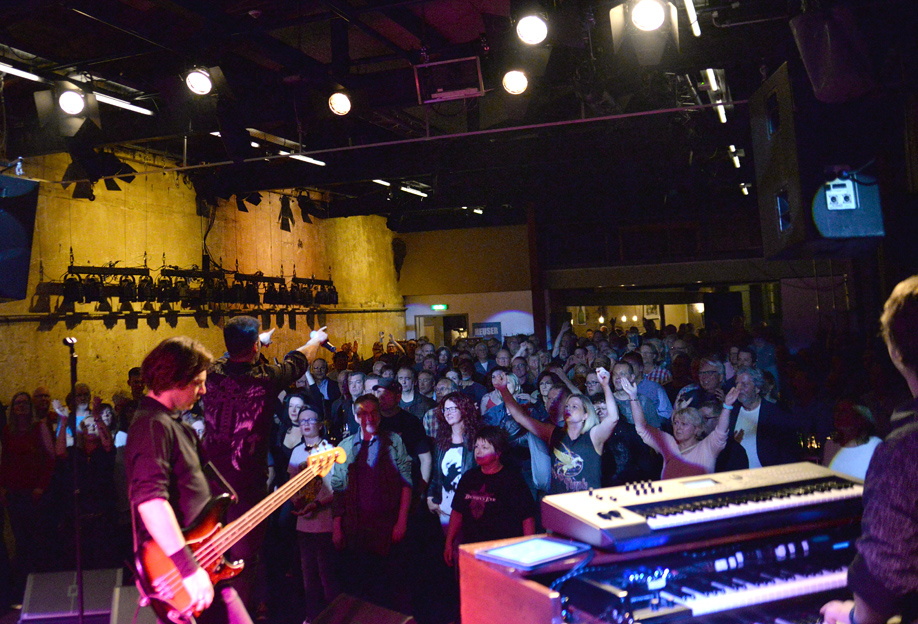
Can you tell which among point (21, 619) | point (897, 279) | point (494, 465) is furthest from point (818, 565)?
point (897, 279)

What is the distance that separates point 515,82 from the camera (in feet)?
15.5

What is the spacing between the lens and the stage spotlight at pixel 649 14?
389 centimetres

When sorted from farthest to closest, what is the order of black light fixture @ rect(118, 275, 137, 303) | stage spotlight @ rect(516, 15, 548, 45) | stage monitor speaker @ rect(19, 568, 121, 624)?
black light fixture @ rect(118, 275, 137, 303)
stage spotlight @ rect(516, 15, 548, 45)
stage monitor speaker @ rect(19, 568, 121, 624)

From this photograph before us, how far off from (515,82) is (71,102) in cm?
394

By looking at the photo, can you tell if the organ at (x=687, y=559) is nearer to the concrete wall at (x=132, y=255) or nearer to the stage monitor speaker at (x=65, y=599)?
the stage monitor speaker at (x=65, y=599)

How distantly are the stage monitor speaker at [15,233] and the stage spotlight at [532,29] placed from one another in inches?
136

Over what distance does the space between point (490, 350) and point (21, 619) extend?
6.82 metres

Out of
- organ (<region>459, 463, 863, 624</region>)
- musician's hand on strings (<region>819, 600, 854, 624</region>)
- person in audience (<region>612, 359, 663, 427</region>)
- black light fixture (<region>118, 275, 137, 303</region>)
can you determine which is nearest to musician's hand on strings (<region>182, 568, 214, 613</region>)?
organ (<region>459, 463, 863, 624</region>)

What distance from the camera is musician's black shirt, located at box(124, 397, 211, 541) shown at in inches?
80.3

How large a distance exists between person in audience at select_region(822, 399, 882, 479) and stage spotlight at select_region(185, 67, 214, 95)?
201 inches

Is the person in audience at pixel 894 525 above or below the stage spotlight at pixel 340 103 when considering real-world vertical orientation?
below

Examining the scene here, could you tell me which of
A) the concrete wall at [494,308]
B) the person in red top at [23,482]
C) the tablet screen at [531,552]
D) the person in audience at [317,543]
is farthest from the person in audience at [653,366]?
the concrete wall at [494,308]

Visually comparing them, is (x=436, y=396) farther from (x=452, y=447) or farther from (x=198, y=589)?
(x=198, y=589)

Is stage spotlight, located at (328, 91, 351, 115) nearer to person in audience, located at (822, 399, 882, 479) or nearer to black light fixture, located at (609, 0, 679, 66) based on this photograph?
black light fixture, located at (609, 0, 679, 66)
